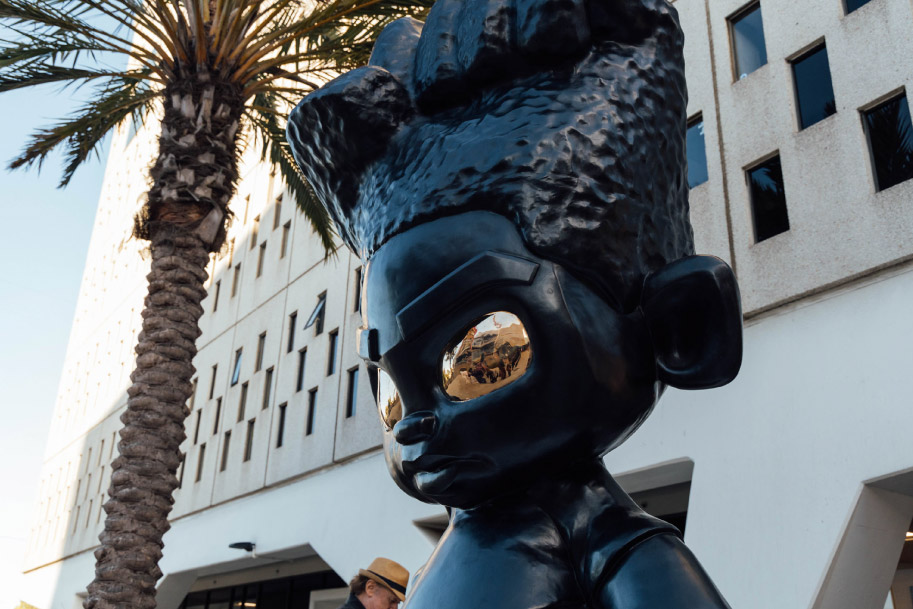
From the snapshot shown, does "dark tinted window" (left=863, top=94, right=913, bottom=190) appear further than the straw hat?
Yes

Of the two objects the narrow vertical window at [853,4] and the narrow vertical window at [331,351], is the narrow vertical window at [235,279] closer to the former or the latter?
the narrow vertical window at [331,351]

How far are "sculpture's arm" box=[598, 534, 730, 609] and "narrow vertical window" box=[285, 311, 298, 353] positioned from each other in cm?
1708

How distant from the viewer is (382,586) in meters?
4.08

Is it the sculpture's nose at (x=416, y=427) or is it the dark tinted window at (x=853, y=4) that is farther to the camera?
the dark tinted window at (x=853, y=4)

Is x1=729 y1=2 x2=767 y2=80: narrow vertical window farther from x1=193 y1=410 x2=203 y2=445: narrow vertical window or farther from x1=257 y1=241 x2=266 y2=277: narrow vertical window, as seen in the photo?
x1=193 y1=410 x2=203 y2=445: narrow vertical window

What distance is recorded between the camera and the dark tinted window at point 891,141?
26.2 ft

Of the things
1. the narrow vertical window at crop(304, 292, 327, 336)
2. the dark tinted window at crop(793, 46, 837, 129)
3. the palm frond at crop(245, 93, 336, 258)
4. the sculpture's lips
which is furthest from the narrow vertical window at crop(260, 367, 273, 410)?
the sculpture's lips

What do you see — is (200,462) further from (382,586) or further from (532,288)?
(532,288)

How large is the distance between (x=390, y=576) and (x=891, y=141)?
6924mm

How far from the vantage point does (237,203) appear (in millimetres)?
23312

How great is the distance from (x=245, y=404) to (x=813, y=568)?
579 inches

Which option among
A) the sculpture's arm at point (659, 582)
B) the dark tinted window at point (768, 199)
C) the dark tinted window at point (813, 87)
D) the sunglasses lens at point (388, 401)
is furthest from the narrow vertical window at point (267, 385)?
the sculpture's arm at point (659, 582)

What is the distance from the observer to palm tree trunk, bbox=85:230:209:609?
6.23m

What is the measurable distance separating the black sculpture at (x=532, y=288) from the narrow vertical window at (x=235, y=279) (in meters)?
21.3
